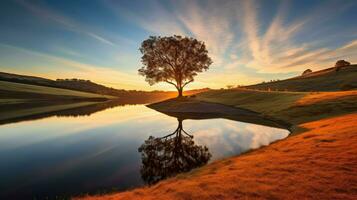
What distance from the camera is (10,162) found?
17984 mm

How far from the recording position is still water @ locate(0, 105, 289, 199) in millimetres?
13812

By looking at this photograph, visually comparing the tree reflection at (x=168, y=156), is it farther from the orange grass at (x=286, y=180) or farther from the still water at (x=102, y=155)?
the orange grass at (x=286, y=180)

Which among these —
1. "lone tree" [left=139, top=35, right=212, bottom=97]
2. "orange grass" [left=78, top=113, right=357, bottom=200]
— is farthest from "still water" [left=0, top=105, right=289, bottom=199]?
"lone tree" [left=139, top=35, right=212, bottom=97]

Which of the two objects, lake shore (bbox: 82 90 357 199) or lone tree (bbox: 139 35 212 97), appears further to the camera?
lone tree (bbox: 139 35 212 97)

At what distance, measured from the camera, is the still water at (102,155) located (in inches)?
544

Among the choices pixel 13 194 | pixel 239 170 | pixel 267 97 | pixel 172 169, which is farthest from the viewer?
pixel 267 97

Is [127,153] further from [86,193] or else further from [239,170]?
[239,170]

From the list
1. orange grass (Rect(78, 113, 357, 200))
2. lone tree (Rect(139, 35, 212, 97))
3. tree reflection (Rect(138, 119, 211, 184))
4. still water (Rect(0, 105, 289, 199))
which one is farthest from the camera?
lone tree (Rect(139, 35, 212, 97))

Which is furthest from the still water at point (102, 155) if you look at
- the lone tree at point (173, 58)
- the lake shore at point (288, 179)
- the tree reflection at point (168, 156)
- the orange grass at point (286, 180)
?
the lone tree at point (173, 58)

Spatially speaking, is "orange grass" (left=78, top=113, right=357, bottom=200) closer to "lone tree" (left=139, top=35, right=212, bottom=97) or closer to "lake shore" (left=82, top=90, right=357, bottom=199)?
"lake shore" (left=82, top=90, right=357, bottom=199)

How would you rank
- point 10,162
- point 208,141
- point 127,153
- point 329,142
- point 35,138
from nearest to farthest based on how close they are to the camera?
point 329,142 < point 10,162 < point 127,153 < point 208,141 < point 35,138

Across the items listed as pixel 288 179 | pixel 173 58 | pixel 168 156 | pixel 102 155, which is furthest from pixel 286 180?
pixel 173 58

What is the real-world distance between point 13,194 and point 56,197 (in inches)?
113

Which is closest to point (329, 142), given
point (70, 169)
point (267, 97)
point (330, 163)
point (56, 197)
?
point (330, 163)
